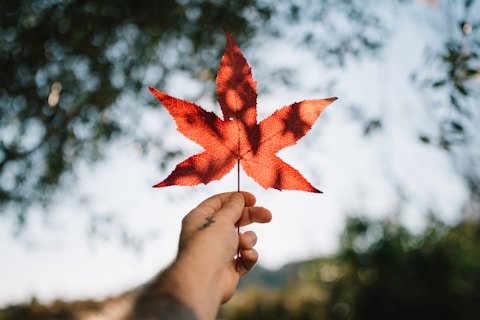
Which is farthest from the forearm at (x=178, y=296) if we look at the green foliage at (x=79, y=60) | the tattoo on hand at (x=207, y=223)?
the green foliage at (x=79, y=60)

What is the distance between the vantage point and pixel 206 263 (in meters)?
1.11

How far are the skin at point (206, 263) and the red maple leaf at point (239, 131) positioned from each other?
10 cm

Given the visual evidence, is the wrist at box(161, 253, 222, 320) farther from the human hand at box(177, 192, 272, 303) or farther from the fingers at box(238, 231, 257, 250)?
the fingers at box(238, 231, 257, 250)

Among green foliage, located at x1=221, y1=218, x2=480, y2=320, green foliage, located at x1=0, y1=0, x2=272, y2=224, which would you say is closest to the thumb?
green foliage, located at x1=0, y1=0, x2=272, y2=224

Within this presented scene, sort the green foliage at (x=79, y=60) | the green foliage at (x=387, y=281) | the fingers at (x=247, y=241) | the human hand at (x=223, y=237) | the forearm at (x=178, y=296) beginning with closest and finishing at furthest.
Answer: the forearm at (x=178, y=296) → the human hand at (x=223, y=237) → the fingers at (x=247, y=241) → the green foliage at (x=79, y=60) → the green foliage at (x=387, y=281)

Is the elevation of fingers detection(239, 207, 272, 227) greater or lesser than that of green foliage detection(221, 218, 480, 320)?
greater

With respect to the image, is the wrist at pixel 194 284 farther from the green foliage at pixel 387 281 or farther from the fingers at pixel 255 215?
the green foliage at pixel 387 281

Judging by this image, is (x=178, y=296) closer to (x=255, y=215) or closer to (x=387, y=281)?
(x=255, y=215)

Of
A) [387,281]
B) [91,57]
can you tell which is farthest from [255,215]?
[387,281]

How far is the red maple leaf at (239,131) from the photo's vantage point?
1.18 meters

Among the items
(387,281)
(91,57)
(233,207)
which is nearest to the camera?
(233,207)

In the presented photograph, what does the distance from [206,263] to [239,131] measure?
1.35ft

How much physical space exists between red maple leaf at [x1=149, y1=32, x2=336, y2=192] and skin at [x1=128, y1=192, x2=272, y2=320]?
0.10m

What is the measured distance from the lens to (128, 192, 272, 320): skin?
Answer: 3.23ft
